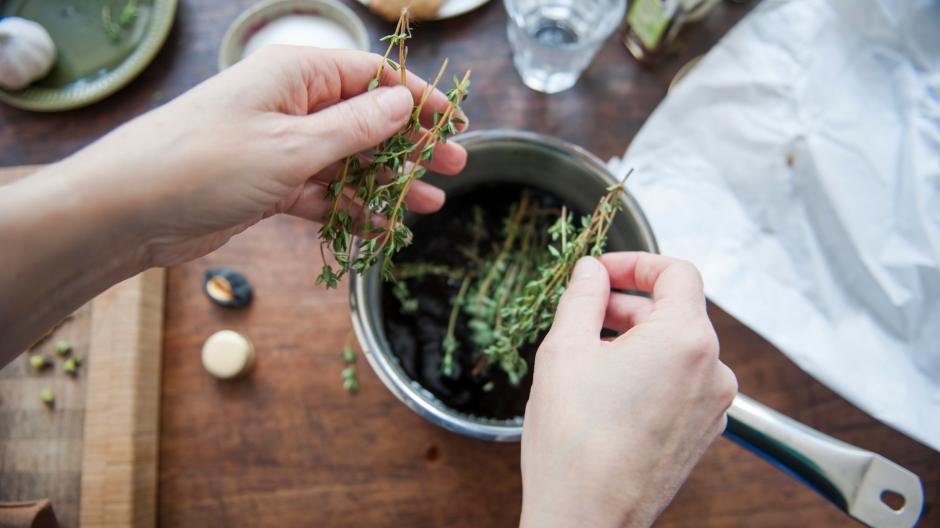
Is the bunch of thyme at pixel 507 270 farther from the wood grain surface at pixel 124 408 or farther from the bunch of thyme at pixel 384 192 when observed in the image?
the wood grain surface at pixel 124 408

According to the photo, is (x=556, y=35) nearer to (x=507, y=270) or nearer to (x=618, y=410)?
(x=507, y=270)

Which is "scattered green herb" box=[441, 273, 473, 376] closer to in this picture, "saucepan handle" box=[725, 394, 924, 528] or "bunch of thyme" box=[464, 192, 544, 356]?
"bunch of thyme" box=[464, 192, 544, 356]

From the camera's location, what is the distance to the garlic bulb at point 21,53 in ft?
3.32

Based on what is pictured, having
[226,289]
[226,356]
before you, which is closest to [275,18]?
[226,289]

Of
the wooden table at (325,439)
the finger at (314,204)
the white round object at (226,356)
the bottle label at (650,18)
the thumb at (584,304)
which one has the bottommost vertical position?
the wooden table at (325,439)

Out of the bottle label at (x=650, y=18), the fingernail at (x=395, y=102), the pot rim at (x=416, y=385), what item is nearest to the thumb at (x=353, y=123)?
the fingernail at (x=395, y=102)

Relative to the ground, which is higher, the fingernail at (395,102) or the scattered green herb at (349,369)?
the fingernail at (395,102)

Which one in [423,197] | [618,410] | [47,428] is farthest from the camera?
[47,428]

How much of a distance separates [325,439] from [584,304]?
1.70 ft

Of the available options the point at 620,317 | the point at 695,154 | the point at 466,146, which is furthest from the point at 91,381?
the point at 695,154

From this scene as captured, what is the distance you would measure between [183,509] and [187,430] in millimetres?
122

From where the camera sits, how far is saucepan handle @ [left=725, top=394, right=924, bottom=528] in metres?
0.70

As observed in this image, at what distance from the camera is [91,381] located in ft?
3.01

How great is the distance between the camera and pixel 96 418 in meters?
0.90
